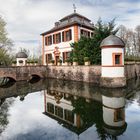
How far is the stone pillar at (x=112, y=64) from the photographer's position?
1634 centimetres

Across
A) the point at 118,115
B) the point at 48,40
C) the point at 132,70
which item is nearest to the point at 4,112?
the point at 118,115

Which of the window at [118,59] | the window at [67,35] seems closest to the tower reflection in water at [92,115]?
the window at [118,59]

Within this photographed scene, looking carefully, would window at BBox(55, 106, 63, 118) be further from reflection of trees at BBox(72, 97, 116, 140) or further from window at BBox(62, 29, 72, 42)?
window at BBox(62, 29, 72, 42)

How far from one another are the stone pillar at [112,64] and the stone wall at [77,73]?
6.39 feet

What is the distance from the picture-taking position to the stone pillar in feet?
53.6

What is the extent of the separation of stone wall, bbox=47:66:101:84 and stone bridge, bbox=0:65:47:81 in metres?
1.21

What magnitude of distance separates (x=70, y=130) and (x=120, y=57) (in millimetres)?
11514

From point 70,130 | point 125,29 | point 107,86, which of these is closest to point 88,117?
point 70,130

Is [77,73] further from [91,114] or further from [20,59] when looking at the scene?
[20,59]

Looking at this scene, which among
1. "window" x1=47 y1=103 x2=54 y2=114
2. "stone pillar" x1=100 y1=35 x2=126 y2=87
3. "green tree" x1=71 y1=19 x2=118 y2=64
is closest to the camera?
"window" x1=47 y1=103 x2=54 y2=114

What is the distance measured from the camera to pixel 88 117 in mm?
8469

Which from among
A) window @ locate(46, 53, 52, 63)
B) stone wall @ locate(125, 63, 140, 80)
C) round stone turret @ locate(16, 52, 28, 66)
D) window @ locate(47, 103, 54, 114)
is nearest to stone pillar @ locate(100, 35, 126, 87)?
stone wall @ locate(125, 63, 140, 80)

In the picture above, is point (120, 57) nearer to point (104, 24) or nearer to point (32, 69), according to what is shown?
point (104, 24)

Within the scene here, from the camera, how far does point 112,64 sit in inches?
653
